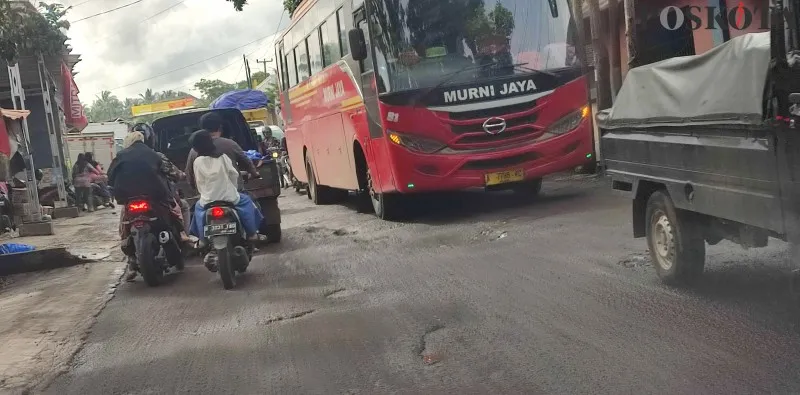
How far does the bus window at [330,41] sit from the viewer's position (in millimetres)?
12266

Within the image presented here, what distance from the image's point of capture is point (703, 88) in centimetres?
488

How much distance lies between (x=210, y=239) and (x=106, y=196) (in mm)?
16334

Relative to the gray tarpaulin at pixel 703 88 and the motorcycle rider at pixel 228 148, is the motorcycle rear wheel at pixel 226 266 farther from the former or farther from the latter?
the gray tarpaulin at pixel 703 88

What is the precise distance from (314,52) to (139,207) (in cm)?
705

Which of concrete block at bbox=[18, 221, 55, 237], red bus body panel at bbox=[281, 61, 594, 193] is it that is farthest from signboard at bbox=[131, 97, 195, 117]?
red bus body panel at bbox=[281, 61, 594, 193]

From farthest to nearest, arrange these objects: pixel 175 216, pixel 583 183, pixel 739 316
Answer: pixel 583 183
pixel 175 216
pixel 739 316

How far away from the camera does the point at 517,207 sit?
1116 centimetres

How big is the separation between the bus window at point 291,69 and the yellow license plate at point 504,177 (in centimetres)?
789

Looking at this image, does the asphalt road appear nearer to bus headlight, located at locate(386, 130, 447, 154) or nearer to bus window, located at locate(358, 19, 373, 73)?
bus headlight, located at locate(386, 130, 447, 154)

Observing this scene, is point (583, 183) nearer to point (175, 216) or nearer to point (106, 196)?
point (175, 216)

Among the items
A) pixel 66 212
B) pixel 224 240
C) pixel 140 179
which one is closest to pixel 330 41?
pixel 140 179

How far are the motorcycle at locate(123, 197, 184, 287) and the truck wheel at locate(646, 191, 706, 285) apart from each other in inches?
193

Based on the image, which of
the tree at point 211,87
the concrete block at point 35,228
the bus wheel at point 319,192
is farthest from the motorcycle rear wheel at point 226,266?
the tree at point 211,87

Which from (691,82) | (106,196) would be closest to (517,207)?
(691,82)
